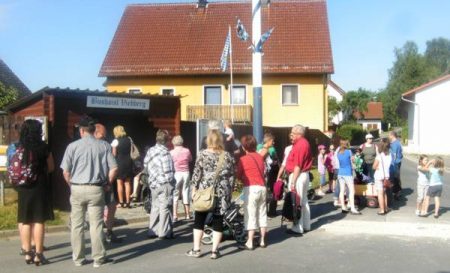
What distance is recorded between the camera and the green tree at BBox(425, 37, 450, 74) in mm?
103287

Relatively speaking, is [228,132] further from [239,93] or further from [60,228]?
[239,93]

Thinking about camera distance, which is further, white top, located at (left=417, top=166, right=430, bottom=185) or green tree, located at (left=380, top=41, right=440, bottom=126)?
green tree, located at (left=380, top=41, right=440, bottom=126)

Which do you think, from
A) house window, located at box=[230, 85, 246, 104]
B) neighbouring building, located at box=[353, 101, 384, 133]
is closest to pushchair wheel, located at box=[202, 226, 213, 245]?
house window, located at box=[230, 85, 246, 104]

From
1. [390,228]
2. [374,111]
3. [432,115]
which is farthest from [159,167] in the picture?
[374,111]

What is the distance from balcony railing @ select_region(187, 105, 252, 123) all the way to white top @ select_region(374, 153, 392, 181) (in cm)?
2154

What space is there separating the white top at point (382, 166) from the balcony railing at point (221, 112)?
70.7 ft

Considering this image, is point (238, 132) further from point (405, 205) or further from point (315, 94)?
point (315, 94)

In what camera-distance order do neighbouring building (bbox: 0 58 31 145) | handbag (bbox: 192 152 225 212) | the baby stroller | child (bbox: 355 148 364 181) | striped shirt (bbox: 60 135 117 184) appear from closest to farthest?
striped shirt (bbox: 60 135 117 184) → handbag (bbox: 192 152 225 212) → the baby stroller → child (bbox: 355 148 364 181) → neighbouring building (bbox: 0 58 31 145)

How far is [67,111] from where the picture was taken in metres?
12.4

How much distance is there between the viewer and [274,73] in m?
35.3

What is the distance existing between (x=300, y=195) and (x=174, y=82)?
90.1 feet

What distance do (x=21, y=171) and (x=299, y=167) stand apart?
14.6 feet

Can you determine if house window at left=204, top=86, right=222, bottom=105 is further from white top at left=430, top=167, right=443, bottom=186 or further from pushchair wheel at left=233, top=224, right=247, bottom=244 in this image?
pushchair wheel at left=233, top=224, right=247, bottom=244

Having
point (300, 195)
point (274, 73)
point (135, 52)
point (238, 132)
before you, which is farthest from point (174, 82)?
point (300, 195)
